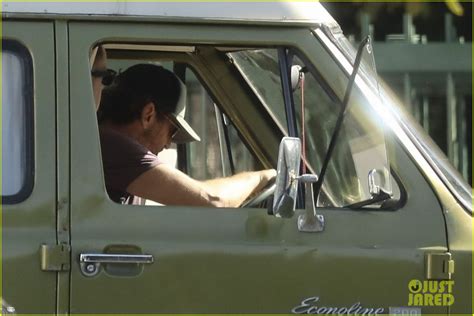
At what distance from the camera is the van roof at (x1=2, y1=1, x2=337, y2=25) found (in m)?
3.02

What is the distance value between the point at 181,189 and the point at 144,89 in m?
0.66

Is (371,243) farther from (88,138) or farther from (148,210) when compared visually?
(88,138)

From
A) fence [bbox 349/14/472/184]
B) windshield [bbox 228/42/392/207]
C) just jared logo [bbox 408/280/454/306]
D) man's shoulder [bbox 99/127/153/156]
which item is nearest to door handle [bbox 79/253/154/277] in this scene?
man's shoulder [bbox 99/127/153/156]

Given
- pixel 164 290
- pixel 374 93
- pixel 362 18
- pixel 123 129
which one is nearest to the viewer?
pixel 164 290

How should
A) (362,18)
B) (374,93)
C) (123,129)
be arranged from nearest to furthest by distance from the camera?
1. (374,93)
2. (123,129)
3. (362,18)

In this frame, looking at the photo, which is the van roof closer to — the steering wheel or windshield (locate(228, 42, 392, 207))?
windshield (locate(228, 42, 392, 207))

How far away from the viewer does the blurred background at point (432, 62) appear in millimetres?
8641

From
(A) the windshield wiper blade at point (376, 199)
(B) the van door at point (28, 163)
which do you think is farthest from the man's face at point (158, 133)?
(A) the windshield wiper blade at point (376, 199)

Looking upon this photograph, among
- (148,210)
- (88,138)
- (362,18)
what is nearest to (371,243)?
(148,210)

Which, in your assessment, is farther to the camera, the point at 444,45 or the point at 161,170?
the point at 444,45

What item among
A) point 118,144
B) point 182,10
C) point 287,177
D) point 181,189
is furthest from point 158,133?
point 287,177

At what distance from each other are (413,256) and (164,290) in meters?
0.72

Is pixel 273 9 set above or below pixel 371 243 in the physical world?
above

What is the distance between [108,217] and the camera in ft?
9.68
